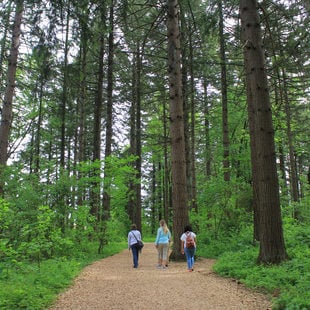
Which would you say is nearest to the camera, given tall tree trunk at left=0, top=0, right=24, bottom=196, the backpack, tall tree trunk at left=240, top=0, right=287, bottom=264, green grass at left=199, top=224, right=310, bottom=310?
green grass at left=199, top=224, right=310, bottom=310

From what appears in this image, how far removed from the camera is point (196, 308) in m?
4.86

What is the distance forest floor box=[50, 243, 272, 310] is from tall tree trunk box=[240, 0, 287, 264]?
1171 millimetres

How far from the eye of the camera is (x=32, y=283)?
623cm

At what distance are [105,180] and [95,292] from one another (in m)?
7.68

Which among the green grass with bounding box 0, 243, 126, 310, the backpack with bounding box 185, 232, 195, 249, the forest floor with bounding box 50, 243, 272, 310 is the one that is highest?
the backpack with bounding box 185, 232, 195, 249

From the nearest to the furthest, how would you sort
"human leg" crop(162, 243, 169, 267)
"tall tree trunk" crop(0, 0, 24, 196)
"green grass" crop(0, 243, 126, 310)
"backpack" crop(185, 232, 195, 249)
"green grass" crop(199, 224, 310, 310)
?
"green grass" crop(199, 224, 310, 310)
"green grass" crop(0, 243, 126, 310)
"backpack" crop(185, 232, 195, 249)
"human leg" crop(162, 243, 169, 267)
"tall tree trunk" crop(0, 0, 24, 196)

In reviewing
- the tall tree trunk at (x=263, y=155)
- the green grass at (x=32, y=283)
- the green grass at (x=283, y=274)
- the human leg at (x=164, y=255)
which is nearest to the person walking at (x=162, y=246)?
the human leg at (x=164, y=255)

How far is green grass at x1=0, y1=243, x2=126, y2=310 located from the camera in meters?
4.97

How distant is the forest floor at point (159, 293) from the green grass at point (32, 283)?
0.22 m

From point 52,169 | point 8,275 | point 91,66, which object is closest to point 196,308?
point 8,275

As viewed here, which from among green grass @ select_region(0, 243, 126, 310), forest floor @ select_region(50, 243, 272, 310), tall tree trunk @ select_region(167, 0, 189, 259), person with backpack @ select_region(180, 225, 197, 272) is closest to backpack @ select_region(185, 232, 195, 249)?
person with backpack @ select_region(180, 225, 197, 272)

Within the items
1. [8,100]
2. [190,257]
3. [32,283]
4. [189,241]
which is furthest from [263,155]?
[8,100]

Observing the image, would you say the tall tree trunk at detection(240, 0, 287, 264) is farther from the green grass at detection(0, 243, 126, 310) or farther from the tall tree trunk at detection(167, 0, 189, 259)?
the green grass at detection(0, 243, 126, 310)

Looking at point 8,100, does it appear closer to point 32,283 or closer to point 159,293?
point 32,283
